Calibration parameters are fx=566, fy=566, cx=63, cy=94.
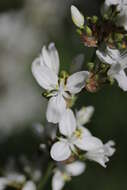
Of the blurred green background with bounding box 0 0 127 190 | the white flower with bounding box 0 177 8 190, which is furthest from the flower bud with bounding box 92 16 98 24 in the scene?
the blurred green background with bounding box 0 0 127 190

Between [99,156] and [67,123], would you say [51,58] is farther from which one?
[99,156]

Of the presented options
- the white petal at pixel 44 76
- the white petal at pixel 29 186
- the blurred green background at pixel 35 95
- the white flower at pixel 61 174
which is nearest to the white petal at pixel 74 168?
the white flower at pixel 61 174

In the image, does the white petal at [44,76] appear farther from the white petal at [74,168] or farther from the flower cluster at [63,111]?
the white petal at [74,168]

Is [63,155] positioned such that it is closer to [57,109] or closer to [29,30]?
[57,109]

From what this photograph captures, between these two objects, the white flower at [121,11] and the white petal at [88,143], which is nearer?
the white flower at [121,11]

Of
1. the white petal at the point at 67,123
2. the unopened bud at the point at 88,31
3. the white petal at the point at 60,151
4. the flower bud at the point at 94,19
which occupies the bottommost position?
the white petal at the point at 60,151

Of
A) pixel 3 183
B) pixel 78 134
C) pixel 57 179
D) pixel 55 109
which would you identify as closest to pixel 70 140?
pixel 78 134

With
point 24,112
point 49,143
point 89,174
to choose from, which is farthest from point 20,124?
point 49,143

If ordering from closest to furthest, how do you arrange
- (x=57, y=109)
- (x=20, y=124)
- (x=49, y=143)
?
(x=57, y=109), (x=49, y=143), (x=20, y=124)
